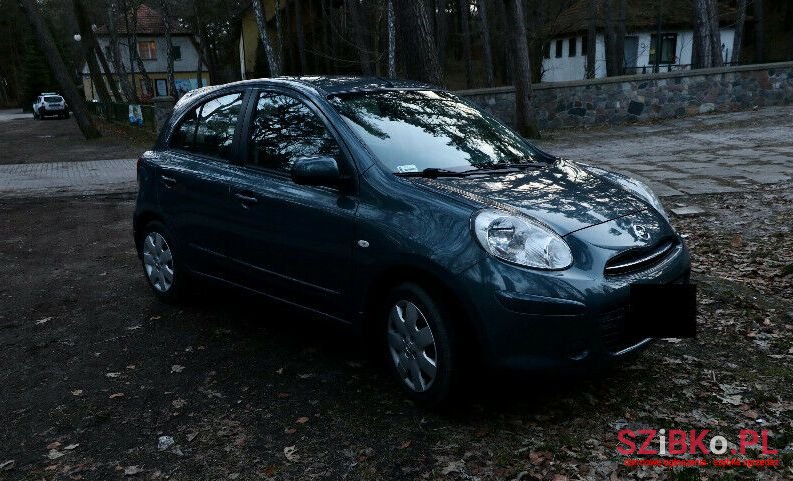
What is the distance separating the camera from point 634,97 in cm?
1816

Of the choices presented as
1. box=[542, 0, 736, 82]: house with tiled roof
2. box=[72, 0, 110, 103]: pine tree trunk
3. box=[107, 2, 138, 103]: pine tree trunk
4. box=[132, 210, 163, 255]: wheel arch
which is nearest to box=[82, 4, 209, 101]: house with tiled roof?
box=[107, 2, 138, 103]: pine tree trunk

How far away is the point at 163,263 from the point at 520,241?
3.45 meters

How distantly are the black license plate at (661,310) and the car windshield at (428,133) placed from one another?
1.30 metres

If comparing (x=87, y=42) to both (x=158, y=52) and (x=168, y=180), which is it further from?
(x=158, y=52)

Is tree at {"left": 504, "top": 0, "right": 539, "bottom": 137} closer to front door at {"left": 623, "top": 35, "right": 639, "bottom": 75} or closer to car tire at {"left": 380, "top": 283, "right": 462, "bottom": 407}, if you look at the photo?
car tire at {"left": 380, "top": 283, "right": 462, "bottom": 407}

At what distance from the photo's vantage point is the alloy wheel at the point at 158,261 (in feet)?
19.1

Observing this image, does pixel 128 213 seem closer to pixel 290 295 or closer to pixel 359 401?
pixel 290 295

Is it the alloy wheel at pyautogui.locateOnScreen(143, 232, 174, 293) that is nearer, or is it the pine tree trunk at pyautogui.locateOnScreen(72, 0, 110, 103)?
the alloy wheel at pyautogui.locateOnScreen(143, 232, 174, 293)

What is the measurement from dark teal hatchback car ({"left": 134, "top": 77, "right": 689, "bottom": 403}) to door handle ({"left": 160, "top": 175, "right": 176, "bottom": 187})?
0.05 feet

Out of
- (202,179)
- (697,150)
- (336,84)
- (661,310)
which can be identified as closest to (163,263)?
(202,179)

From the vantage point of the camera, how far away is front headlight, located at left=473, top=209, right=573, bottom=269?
136 inches

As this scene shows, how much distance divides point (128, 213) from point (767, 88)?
16.6 metres

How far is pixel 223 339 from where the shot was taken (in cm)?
510

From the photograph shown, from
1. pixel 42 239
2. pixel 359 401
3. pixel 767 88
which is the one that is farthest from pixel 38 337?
pixel 767 88
